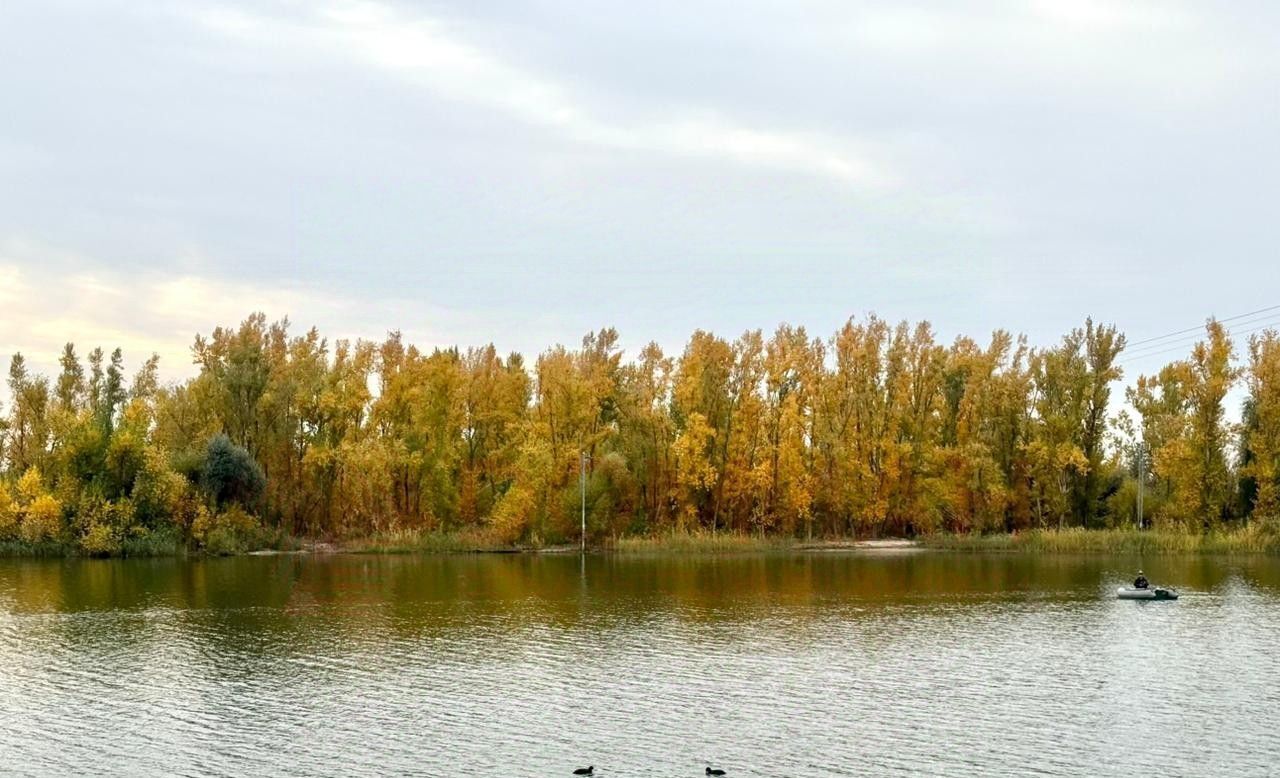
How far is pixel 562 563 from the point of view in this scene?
8544 cm

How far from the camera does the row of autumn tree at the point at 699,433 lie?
3949 inches

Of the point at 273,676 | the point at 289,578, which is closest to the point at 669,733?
the point at 273,676

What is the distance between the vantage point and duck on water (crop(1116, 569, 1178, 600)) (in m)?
57.2

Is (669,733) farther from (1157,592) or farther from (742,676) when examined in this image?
(1157,592)

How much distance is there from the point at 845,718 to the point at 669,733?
200 inches

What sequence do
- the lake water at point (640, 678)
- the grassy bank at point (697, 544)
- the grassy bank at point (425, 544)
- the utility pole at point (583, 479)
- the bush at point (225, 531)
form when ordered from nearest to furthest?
the lake water at point (640, 678) → the bush at point (225, 531) → the grassy bank at point (697, 544) → the utility pole at point (583, 479) → the grassy bank at point (425, 544)

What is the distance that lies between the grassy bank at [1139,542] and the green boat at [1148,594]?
35185 mm

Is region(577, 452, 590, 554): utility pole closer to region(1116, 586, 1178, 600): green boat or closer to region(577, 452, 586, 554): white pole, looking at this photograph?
region(577, 452, 586, 554): white pole

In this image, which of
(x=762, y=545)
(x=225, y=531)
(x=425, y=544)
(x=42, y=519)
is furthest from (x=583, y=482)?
(x=42, y=519)

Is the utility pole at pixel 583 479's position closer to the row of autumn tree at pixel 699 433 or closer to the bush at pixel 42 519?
the row of autumn tree at pixel 699 433

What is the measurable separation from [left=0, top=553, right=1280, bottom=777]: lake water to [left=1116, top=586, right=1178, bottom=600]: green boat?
74 cm

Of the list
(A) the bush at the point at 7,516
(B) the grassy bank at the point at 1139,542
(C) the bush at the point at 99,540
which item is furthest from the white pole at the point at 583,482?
(A) the bush at the point at 7,516

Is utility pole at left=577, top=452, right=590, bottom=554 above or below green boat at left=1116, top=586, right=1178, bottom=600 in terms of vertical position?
above

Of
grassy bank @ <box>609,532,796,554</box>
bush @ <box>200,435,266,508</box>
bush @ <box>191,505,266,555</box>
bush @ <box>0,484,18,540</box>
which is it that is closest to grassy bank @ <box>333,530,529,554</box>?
bush @ <box>191,505,266,555</box>
